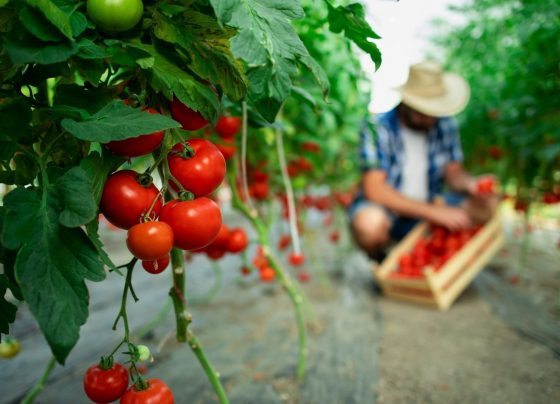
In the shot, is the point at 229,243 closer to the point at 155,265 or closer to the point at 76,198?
the point at 155,265

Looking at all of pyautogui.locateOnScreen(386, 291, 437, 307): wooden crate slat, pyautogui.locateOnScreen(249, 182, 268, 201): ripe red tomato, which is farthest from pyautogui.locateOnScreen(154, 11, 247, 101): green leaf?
pyautogui.locateOnScreen(386, 291, 437, 307): wooden crate slat

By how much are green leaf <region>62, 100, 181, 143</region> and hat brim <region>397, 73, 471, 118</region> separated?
2.12m

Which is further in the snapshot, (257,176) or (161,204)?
(257,176)

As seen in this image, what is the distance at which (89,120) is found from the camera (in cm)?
45

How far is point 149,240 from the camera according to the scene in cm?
45

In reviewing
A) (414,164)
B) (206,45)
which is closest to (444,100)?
(414,164)

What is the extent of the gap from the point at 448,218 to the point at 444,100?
2.42 feet

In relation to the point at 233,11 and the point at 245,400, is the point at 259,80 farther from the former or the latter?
the point at 245,400

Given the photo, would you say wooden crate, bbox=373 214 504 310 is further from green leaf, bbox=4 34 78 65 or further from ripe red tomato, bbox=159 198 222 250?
green leaf, bbox=4 34 78 65

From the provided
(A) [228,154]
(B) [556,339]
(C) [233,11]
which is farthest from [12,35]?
(B) [556,339]

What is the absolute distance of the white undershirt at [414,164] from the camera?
2604 millimetres

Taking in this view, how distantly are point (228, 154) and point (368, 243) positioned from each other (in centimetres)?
159

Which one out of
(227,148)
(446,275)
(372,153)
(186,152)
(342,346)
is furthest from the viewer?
(372,153)

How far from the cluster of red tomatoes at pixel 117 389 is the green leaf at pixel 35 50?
417mm
